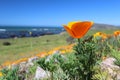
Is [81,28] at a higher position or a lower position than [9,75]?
higher

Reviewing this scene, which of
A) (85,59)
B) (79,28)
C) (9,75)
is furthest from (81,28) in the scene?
(9,75)

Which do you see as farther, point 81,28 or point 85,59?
point 85,59

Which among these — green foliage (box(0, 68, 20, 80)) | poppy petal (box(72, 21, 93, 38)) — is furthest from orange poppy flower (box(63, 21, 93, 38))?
green foliage (box(0, 68, 20, 80))

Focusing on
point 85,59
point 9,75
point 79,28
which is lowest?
point 9,75

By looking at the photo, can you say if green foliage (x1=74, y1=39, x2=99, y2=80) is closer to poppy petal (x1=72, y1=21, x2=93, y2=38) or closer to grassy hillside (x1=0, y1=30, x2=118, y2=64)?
poppy petal (x1=72, y1=21, x2=93, y2=38)

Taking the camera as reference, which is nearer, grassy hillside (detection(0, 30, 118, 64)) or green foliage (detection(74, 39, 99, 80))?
green foliage (detection(74, 39, 99, 80))

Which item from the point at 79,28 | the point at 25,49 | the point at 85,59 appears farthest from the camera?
the point at 25,49

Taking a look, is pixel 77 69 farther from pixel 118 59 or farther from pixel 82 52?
pixel 118 59

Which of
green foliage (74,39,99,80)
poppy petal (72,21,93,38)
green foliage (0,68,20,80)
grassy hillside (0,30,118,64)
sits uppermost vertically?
poppy petal (72,21,93,38)

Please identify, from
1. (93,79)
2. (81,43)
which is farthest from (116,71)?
(81,43)

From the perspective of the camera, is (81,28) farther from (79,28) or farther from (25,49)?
(25,49)

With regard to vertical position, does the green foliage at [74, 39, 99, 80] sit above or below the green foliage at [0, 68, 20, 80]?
above

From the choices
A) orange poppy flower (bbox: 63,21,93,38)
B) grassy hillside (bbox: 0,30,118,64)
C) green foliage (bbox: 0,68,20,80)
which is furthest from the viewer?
grassy hillside (bbox: 0,30,118,64)
